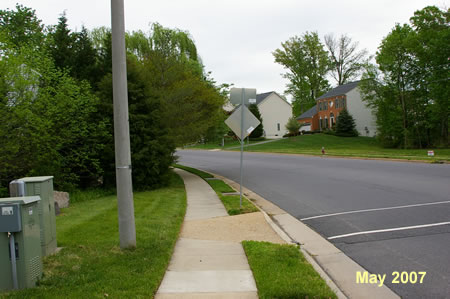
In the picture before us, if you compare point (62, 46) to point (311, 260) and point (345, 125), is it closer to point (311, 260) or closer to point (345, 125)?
point (311, 260)

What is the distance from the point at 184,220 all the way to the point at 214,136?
647 inches

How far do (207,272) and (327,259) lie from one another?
6.59ft

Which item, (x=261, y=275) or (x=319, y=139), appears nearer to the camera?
(x=261, y=275)

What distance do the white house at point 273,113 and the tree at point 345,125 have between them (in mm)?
12978

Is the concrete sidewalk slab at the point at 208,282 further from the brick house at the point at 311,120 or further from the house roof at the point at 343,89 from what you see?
the brick house at the point at 311,120

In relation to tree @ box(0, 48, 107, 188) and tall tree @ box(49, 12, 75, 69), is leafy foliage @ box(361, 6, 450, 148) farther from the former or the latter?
tree @ box(0, 48, 107, 188)

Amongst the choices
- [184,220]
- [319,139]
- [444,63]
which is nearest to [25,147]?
[184,220]

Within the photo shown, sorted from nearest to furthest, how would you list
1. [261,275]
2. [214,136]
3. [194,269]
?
[261,275] → [194,269] → [214,136]

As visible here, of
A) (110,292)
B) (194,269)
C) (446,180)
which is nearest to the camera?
(110,292)

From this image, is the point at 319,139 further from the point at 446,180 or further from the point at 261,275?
the point at 261,275

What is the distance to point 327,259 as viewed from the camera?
20.9 ft

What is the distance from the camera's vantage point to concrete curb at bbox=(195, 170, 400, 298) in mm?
4918

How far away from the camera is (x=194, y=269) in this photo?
580 cm

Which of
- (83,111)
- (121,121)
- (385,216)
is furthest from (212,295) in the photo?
(83,111)
